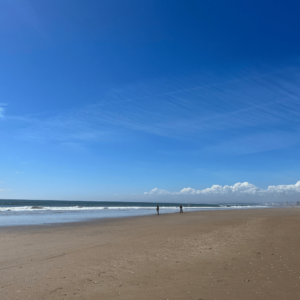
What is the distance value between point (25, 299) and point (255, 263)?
7.40 m

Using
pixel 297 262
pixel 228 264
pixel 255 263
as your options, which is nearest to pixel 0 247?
pixel 228 264

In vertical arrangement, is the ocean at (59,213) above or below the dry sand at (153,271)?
above

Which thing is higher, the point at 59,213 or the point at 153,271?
the point at 59,213

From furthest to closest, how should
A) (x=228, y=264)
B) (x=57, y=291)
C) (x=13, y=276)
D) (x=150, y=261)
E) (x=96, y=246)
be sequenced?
(x=96, y=246) → (x=150, y=261) → (x=228, y=264) → (x=13, y=276) → (x=57, y=291)

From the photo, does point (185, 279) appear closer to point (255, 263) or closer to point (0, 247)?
point (255, 263)

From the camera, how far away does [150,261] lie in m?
9.17

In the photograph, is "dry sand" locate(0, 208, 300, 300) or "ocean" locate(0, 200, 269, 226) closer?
"dry sand" locate(0, 208, 300, 300)

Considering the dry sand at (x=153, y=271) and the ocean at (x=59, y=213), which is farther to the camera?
the ocean at (x=59, y=213)

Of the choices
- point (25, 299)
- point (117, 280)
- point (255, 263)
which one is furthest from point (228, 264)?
point (25, 299)

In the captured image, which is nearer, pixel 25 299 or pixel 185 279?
pixel 25 299

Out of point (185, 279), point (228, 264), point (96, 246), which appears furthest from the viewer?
point (96, 246)

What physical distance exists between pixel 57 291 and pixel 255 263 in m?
6.65

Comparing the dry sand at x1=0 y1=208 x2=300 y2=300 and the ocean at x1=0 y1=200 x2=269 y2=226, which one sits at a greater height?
the ocean at x1=0 y1=200 x2=269 y2=226

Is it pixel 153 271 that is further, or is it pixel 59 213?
pixel 59 213
